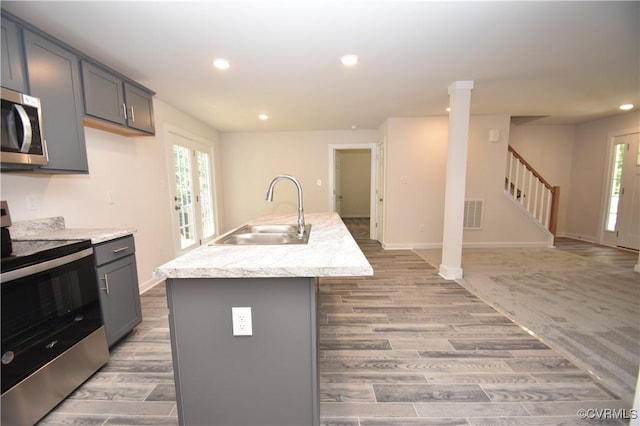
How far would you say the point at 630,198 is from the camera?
4.43 meters

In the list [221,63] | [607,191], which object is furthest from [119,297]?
[607,191]

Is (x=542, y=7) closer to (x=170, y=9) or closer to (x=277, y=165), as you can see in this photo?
(x=170, y=9)

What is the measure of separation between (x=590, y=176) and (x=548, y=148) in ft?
2.94

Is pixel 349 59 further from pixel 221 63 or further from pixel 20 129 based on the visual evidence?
pixel 20 129

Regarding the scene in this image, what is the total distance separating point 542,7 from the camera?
163 centimetres

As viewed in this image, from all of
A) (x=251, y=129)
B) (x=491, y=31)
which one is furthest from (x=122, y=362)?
(x=251, y=129)

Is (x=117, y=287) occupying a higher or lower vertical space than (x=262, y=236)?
lower

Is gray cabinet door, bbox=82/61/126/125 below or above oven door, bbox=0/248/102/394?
above

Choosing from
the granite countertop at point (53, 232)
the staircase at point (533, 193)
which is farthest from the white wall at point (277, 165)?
the granite countertop at point (53, 232)

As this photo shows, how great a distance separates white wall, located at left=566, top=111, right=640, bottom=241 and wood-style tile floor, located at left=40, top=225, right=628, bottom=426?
15.2ft

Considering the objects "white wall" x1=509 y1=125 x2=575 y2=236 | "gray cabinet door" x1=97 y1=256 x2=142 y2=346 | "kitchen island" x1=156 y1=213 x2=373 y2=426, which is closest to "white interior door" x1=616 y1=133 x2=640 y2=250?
"white wall" x1=509 y1=125 x2=575 y2=236

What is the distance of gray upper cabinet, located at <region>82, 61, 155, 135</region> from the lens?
6.77ft

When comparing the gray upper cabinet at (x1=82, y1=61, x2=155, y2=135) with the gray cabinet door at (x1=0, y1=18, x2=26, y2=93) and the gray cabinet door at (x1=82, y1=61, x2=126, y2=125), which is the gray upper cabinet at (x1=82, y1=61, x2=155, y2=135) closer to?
the gray cabinet door at (x1=82, y1=61, x2=126, y2=125)

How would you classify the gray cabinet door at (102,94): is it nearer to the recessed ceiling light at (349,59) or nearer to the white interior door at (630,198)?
the recessed ceiling light at (349,59)
